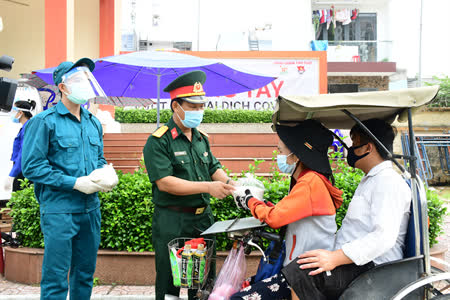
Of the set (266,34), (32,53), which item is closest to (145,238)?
(32,53)

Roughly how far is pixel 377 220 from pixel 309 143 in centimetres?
58

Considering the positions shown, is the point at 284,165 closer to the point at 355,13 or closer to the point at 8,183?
the point at 8,183

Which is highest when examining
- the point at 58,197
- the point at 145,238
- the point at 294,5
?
the point at 294,5

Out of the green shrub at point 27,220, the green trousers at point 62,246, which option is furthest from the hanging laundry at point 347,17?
the green trousers at point 62,246

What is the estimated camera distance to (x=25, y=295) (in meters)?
4.13

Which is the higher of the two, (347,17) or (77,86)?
(347,17)

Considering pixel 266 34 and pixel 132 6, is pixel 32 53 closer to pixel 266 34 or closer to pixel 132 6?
pixel 266 34

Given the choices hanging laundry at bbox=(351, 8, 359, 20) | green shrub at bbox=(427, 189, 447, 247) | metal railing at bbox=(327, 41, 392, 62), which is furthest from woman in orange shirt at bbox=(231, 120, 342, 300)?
hanging laundry at bbox=(351, 8, 359, 20)

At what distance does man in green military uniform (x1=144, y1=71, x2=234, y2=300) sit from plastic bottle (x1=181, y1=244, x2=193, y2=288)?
444 millimetres

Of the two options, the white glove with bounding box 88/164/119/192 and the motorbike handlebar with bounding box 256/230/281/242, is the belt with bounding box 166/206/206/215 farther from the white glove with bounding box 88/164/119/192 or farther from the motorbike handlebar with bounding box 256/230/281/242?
the motorbike handlebar with bounding box 256/230/281/242

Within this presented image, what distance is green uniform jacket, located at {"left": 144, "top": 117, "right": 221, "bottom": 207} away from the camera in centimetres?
293

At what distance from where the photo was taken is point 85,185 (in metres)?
2.90

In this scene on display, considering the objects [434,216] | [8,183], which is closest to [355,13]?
[434,216]

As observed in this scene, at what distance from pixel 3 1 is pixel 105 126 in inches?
211
